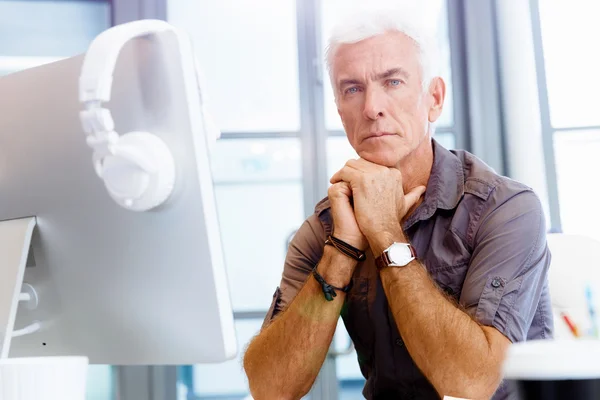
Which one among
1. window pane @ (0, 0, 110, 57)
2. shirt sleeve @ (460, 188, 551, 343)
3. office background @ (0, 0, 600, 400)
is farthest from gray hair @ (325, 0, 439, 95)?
window pane @ (0, 0, 110, 57)

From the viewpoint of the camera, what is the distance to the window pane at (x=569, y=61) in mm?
2797

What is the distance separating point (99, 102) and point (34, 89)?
0.51 feet

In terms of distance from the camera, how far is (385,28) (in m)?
1.37

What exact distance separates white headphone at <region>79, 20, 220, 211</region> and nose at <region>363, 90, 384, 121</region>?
719mm

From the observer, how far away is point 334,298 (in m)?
1.25

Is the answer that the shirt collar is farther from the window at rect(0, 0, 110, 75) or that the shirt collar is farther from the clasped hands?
the window at rect(0, 0, 110, 75)

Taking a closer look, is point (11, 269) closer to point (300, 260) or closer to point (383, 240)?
point (383, 240)

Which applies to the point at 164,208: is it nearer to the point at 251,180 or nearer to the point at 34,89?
the point at 34,89

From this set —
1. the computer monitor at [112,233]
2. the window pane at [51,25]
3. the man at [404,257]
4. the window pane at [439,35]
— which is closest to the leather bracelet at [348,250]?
the man at [404,257]

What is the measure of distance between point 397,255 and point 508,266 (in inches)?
7.7

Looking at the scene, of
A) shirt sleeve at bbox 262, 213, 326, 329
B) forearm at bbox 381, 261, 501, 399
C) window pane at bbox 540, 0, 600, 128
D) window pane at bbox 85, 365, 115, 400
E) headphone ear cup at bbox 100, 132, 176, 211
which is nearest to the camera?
headphone ear cup at bbox 100, 132, 176, 211

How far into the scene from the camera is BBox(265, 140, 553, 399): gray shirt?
1151 mm

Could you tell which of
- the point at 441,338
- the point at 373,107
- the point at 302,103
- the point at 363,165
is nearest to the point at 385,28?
the point at 373,107

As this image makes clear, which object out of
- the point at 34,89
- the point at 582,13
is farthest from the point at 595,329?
the point at 582,13
